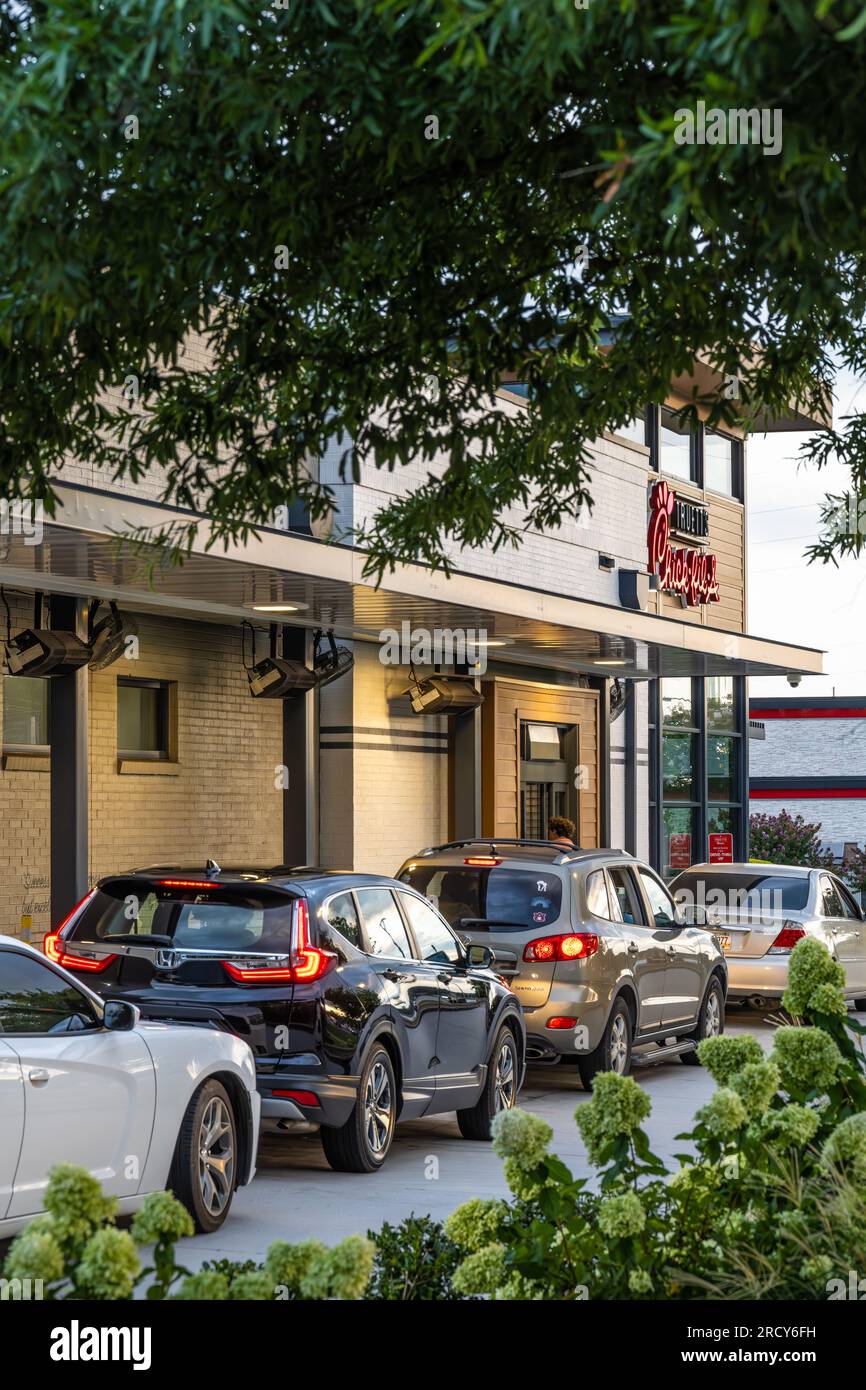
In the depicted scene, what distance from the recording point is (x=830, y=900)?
1930cm

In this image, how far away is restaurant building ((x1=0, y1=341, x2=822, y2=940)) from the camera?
48.2 ft

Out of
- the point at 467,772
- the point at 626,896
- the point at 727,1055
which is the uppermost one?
the point at 467,772

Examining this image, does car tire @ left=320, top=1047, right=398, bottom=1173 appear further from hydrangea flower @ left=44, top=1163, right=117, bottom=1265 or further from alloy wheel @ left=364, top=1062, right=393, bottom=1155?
hydrangea flower @ left=44, top=1163, right=117, bottom=1265

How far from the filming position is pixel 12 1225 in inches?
291

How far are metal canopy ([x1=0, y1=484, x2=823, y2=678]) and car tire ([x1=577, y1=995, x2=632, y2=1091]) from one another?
347cm

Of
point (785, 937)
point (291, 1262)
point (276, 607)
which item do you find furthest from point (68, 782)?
point (291, 1262)

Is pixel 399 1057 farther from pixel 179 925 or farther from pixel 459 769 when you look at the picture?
pixel 459 769

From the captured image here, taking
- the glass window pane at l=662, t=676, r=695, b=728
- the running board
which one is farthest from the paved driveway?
the glass window pane at l=662, t=676, r=695, b=728

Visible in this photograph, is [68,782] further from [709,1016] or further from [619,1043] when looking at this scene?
[709,1016]

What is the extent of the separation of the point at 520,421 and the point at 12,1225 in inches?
145

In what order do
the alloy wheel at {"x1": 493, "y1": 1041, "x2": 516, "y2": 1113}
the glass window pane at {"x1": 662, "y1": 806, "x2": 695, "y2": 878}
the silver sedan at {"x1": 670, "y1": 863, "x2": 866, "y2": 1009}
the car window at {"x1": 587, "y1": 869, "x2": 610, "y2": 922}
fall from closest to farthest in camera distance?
1. the alloy wheel at {"x1": 493, "y1": 1041, "x2": 516, "y2": 1113}
2. the car window at {"x1": 587, "y1": 869, "x2": 610, "y2": 922}
3. the silver sedan at {"x1": 670, "y1": 863, "x2": 866, "y2": 1009}
4. the glass window pane at {"x1": 662, "y1": 806, "x2": 695, "y2": 878}

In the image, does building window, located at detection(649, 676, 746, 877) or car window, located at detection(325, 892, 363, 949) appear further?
building window, located at detection(649, 676, 746, 877)

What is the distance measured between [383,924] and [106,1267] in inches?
289
